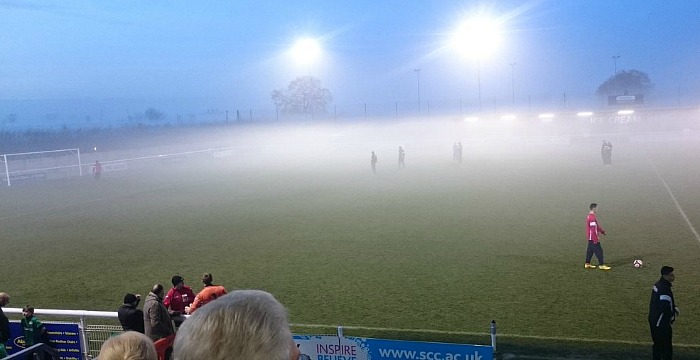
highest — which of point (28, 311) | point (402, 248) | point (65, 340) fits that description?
point (28, 311)

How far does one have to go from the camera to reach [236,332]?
1.41m

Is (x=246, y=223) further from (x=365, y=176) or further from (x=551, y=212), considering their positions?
(x=365, y=176)

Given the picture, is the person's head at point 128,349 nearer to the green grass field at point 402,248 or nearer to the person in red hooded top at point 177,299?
the person in red hooded top at point 177,299

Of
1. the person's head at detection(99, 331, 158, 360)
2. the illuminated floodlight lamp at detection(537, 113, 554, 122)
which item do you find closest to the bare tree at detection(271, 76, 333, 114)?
the illuminated floodlight lamp at detection(537, 113, 554, 122)

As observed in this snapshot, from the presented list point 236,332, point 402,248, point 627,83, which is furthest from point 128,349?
point 627,83

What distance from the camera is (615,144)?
2144 inches

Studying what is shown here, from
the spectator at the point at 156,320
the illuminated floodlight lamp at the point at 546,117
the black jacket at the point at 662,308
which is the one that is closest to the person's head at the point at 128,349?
the spectator at the point at 156,320

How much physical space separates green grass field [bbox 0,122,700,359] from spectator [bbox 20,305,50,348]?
152 inches

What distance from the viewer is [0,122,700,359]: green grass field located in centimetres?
917

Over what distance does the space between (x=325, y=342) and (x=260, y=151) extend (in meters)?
56.3

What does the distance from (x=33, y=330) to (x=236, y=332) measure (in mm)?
6813

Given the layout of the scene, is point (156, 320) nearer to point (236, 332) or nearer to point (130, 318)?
point (130, 318)

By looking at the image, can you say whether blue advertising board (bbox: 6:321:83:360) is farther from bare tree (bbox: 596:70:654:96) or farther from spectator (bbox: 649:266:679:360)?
bare tree (bbox: 596:70:654:96)

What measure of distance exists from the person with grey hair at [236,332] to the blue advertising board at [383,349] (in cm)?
379
